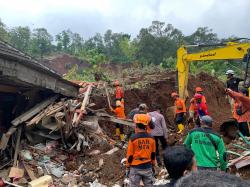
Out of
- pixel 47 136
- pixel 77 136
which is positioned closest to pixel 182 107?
pixel 77 136

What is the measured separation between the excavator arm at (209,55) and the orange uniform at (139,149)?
5.28 meters

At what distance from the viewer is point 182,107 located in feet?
44.3

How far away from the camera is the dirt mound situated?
54.5m

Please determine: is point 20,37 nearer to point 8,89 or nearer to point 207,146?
point 8,89

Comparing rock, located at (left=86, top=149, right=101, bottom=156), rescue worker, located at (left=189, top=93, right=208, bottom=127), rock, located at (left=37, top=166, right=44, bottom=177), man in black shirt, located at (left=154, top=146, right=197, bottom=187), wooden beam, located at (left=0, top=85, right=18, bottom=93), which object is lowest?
rock, located at (left=37, top=166, right=44, bottom=177)

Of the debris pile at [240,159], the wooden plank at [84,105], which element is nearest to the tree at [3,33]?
the wooden plank at [84,105]

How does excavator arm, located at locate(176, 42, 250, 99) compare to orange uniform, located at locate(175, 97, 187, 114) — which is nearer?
excavator arm, located at locate(176, 42, 250, 99)

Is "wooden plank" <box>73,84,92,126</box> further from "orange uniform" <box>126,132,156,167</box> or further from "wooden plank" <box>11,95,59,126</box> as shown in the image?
"orange uniform" <box>126,132,156,167</box>

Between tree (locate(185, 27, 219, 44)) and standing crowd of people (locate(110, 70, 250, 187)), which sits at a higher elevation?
tree (locate(185, 27, 219, 44))

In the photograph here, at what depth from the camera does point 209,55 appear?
13.2 meters

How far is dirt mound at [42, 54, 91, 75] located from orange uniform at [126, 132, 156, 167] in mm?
47852

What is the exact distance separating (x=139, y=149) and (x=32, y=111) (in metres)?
5.53

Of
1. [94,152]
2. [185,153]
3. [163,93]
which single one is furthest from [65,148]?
[163,93]

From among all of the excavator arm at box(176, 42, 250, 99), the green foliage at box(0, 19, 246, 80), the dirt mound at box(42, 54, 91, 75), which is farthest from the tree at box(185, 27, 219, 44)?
the excavator arm at box(176, 42, 250, 99)
